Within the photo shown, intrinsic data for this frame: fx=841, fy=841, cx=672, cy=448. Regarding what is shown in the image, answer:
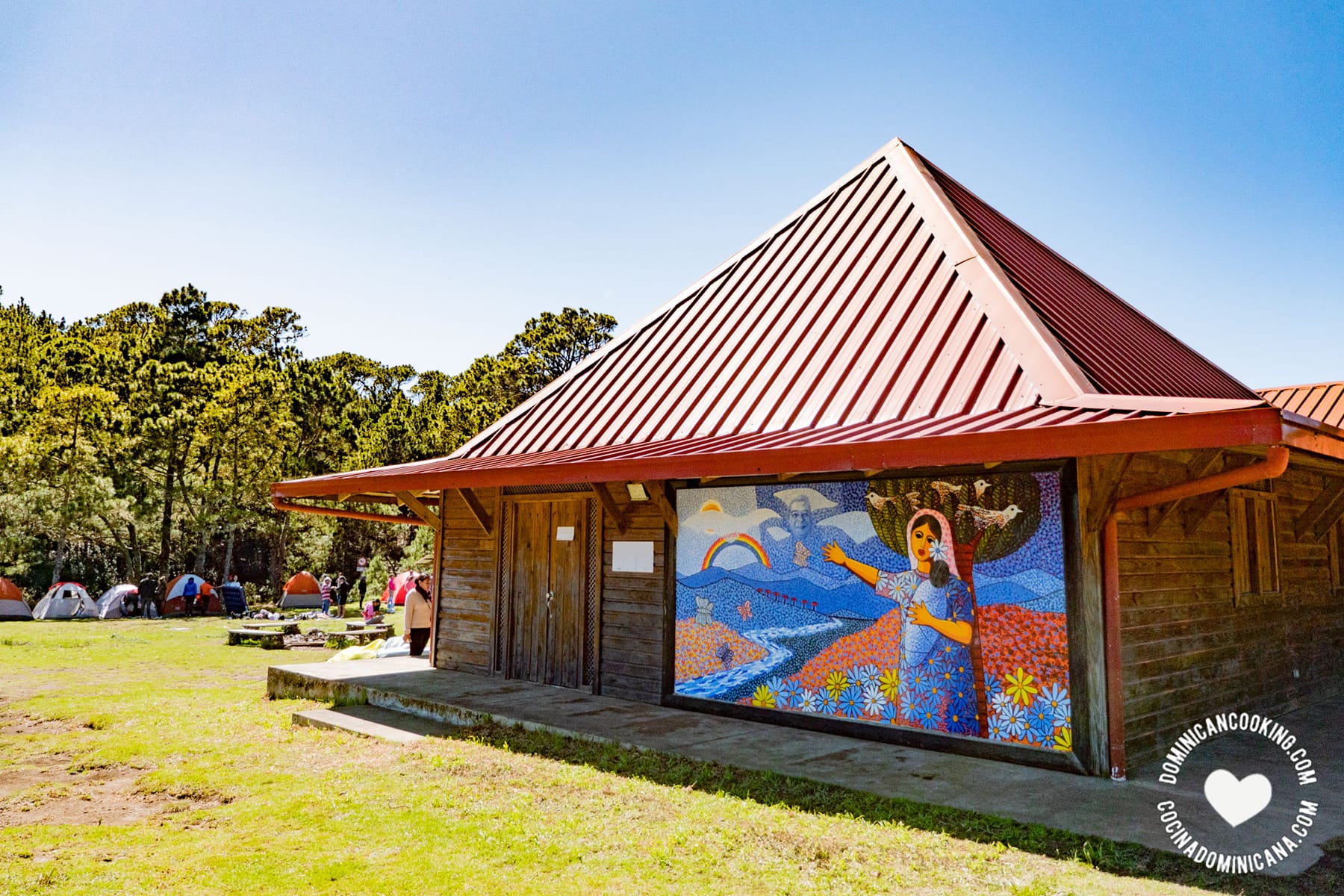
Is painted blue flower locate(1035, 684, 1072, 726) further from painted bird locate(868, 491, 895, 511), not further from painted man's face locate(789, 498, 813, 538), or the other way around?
painted man's face locate(789, 498, 813, 538)

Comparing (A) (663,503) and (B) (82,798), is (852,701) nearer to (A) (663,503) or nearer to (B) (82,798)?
(A) (663,503)

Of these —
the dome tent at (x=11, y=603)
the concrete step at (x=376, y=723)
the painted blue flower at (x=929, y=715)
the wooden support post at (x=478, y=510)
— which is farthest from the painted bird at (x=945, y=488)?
the dome tent at (x=11, y=603)

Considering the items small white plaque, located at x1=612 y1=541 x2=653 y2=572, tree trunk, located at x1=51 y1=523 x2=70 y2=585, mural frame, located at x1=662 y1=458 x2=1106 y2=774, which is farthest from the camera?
tree trunk, located at x1=51 y1=523 x2=70 y2=585

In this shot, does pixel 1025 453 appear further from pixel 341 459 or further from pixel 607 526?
pixel 341 459

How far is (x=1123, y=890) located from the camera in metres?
4.13

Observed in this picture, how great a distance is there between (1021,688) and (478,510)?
23.5 ft

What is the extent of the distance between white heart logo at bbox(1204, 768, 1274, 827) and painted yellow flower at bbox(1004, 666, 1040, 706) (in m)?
1.24

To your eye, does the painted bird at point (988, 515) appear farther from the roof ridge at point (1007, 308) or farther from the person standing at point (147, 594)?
the person standing at point (147, 594)

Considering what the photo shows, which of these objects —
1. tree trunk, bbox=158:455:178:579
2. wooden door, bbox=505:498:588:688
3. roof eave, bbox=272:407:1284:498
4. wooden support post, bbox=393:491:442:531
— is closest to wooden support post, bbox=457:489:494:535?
wooden door, bbox=505:498:588:688

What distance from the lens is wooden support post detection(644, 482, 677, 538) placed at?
8.92 m

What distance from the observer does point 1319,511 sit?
33.2ft

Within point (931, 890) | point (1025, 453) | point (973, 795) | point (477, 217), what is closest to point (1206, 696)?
point (973, 795)

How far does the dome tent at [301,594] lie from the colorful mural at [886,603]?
23585 mm

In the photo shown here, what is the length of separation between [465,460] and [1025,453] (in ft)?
24.6
